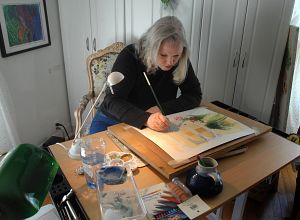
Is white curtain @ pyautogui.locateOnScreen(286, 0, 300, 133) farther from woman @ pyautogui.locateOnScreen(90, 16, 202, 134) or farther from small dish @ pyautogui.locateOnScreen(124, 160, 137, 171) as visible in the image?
small dish @ pyautogui.locateOnScreen(124, 160, 137, 171)

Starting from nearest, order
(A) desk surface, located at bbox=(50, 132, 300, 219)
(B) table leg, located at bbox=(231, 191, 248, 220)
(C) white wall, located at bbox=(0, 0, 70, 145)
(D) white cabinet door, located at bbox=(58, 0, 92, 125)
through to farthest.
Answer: (A) desk surface, located at bbox=(50, 132, 300, 219), (B) table leg, located at bbox=(231, 191, 248, 220), (C) white wall, located at bbox=(0, 0, 70, 145), (D) white cabinet door, located at bbox=(58, 0, 92, 125)

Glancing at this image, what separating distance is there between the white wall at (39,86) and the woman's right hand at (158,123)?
1.39 metres

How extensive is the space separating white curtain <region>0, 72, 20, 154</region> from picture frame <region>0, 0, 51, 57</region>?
0.27 m

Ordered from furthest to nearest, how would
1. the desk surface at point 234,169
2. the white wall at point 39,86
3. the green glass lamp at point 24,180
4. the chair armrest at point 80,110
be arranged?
the white wall at point 39,86 → the chair armrest at point 80,110 → the desk surface at point 234,169 → the green glass lamp at point 24,180

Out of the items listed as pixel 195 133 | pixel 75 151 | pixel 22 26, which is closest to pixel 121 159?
pixel 75 151

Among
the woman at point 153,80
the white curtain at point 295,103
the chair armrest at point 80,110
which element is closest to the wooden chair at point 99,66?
the chair armrest at point 80,110

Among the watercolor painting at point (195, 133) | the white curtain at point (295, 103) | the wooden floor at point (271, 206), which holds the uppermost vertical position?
the watercolor painting at point (195, 133)

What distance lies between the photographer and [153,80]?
65.4 inches

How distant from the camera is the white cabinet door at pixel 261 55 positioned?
1.85m

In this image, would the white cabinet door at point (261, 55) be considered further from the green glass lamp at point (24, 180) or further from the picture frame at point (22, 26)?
the green glass lamp at point (24, 180)

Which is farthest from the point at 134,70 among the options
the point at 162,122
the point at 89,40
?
the point at 89,40

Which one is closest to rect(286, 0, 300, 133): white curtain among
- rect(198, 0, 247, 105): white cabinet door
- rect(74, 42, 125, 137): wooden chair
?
rect(198, 0, 247, 105): white cabinet door

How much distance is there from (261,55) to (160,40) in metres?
0.93

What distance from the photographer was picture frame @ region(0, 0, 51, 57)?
1990 millimetres
